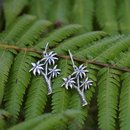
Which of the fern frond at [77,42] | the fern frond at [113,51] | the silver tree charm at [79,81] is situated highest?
the fern frond at [77,42]

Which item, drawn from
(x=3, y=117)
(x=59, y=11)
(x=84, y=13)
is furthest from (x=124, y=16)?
(x=3, y=117)

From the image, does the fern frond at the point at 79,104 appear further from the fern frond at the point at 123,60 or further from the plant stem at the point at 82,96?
the fern frond at the point at 123,60

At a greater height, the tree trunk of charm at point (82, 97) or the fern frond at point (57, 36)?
the fern frond at point (57, 36)

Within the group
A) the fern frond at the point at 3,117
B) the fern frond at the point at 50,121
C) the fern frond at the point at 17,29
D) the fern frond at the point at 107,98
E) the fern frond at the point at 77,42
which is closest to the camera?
the fern frond at the point at 50,121

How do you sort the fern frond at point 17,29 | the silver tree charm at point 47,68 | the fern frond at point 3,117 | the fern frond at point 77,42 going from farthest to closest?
the fern frond at point 17,29, the fern frond at point 77,42, the silver tree charm at point 47,68, the fern frond at point 3,117

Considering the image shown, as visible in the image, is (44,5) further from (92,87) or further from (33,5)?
(92,87)

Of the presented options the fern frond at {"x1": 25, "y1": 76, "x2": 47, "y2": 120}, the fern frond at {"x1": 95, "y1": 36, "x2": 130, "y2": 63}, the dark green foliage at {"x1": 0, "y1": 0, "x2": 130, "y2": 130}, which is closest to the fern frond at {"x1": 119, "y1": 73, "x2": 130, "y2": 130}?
the dark green foliage at {"x1": 0, "y1": 0, "x2": 130, "y2": 130}

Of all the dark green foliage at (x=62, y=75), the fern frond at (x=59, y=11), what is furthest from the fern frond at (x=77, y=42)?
the fern frond at (x=59, y=11)

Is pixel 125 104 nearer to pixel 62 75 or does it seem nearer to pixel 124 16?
pixel 62 75
